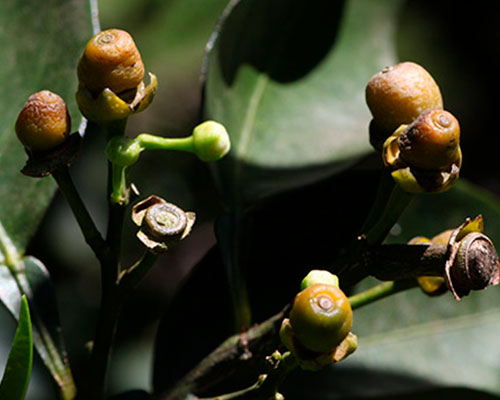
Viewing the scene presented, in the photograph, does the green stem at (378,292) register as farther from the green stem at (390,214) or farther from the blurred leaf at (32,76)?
the blurred leaf at (32,76)

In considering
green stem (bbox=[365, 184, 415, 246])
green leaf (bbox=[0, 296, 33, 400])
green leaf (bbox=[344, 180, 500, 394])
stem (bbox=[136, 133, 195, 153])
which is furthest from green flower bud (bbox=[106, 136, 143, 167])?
green leaf (bbox=[344, 180, 500, 394])

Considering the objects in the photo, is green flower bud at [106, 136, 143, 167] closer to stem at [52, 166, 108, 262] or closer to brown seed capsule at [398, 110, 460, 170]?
stem at [52, 166, 108, 262]

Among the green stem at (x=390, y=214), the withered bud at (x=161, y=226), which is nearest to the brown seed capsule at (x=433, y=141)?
the green stem at (x=390, y=214)

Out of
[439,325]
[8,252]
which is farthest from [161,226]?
[439,325]

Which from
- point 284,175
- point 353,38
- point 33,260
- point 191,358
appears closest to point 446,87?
point 353,38

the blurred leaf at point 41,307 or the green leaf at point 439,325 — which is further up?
the blurred leaf at point 41,307

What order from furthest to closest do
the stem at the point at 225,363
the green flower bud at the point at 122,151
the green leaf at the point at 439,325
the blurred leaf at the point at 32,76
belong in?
the green leaf at the point at 439,325 < the blurred leaf at the point at 32,76 < the stem at the point at 225,363 < the green flower bud at the point at 122,151

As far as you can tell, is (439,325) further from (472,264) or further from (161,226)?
(161,226)

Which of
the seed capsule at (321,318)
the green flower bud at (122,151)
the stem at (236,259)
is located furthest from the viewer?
the stem at (236,259)
